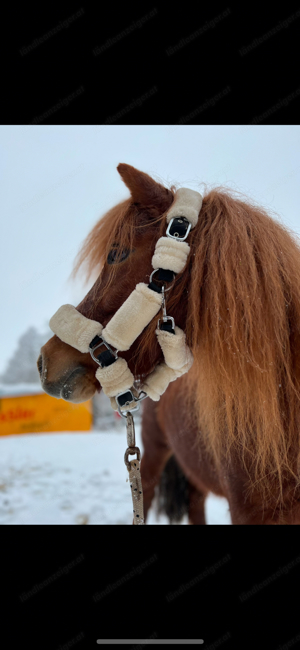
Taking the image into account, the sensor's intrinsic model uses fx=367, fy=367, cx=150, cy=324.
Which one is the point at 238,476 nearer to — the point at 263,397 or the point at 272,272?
the point at 263,397

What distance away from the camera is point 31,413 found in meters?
7.37

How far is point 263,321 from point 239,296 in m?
0.13

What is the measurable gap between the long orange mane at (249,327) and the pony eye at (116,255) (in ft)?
0.22

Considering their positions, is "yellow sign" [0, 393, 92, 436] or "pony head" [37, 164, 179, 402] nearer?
"pony head" [37, 164, 179, 402]

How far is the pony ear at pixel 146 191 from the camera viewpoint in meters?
1.44

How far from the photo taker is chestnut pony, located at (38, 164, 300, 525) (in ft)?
4.45

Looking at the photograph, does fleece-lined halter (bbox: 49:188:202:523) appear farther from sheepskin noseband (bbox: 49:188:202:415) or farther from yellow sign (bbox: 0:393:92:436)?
yellow sign (bbox: 0:393:92:436)

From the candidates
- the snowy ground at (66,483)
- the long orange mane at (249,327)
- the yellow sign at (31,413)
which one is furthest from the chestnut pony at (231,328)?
the yellow sign at (31,413)

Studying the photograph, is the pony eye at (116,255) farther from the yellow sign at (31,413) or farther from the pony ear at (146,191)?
the yellow sign at (31,413)

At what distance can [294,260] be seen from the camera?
142cm

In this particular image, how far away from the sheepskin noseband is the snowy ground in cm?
142

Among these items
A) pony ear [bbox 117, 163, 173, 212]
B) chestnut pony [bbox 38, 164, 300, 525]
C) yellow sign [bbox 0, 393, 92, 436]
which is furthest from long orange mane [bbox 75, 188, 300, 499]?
yellow sign [bbox 0, 393, 92, 436]
